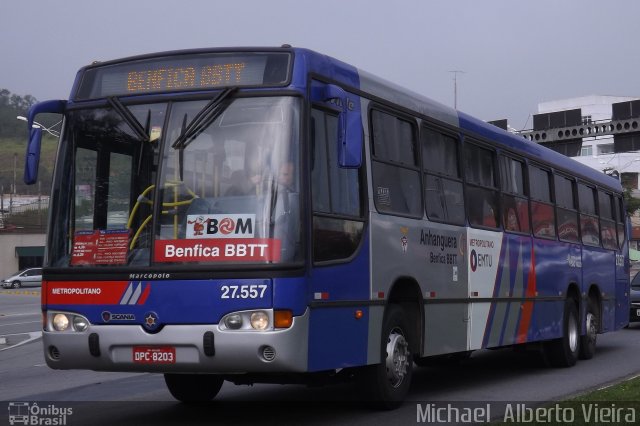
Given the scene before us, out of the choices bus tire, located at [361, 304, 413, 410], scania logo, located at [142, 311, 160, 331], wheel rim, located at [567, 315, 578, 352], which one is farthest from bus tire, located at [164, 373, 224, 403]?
wheel rim, located at [567, 315, 578, 352]

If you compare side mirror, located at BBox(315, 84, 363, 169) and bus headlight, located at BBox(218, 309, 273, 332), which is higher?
side mirror, located at BBox(315, 84, 363, 169)

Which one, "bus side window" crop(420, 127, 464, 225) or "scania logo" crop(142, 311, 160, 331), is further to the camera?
→ "bus side window" crop(420, 127, 464, 225)

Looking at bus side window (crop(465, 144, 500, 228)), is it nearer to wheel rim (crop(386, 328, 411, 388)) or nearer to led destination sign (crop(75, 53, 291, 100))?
wheel rim (crop(386, 328, 411, 388))

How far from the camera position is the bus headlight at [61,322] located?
9.00m

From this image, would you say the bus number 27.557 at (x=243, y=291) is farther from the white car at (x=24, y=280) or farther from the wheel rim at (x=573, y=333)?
the white car at (x=24, y=280)

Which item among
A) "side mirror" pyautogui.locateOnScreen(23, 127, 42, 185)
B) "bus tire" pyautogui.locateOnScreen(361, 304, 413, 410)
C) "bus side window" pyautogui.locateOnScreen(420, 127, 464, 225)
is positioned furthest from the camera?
"bus side window" pyautogui.locateOnScreen(420, 127, 464, 225)

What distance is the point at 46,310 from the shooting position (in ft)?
29.9

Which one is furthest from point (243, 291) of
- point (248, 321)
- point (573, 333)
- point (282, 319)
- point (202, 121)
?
point (573, 333)

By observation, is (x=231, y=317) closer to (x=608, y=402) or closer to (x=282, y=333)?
(x=282, y=333)

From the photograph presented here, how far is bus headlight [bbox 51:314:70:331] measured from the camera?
9.00 m

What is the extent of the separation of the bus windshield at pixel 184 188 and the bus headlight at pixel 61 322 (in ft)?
1.53

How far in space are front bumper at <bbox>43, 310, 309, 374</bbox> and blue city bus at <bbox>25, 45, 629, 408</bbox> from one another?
0.01m

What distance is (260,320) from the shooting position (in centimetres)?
829

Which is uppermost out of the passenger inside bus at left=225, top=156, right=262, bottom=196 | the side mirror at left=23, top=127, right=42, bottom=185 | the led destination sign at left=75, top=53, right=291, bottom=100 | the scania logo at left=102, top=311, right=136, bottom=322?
the led destination sign at left=75, top=53, right=291, bottom=100
